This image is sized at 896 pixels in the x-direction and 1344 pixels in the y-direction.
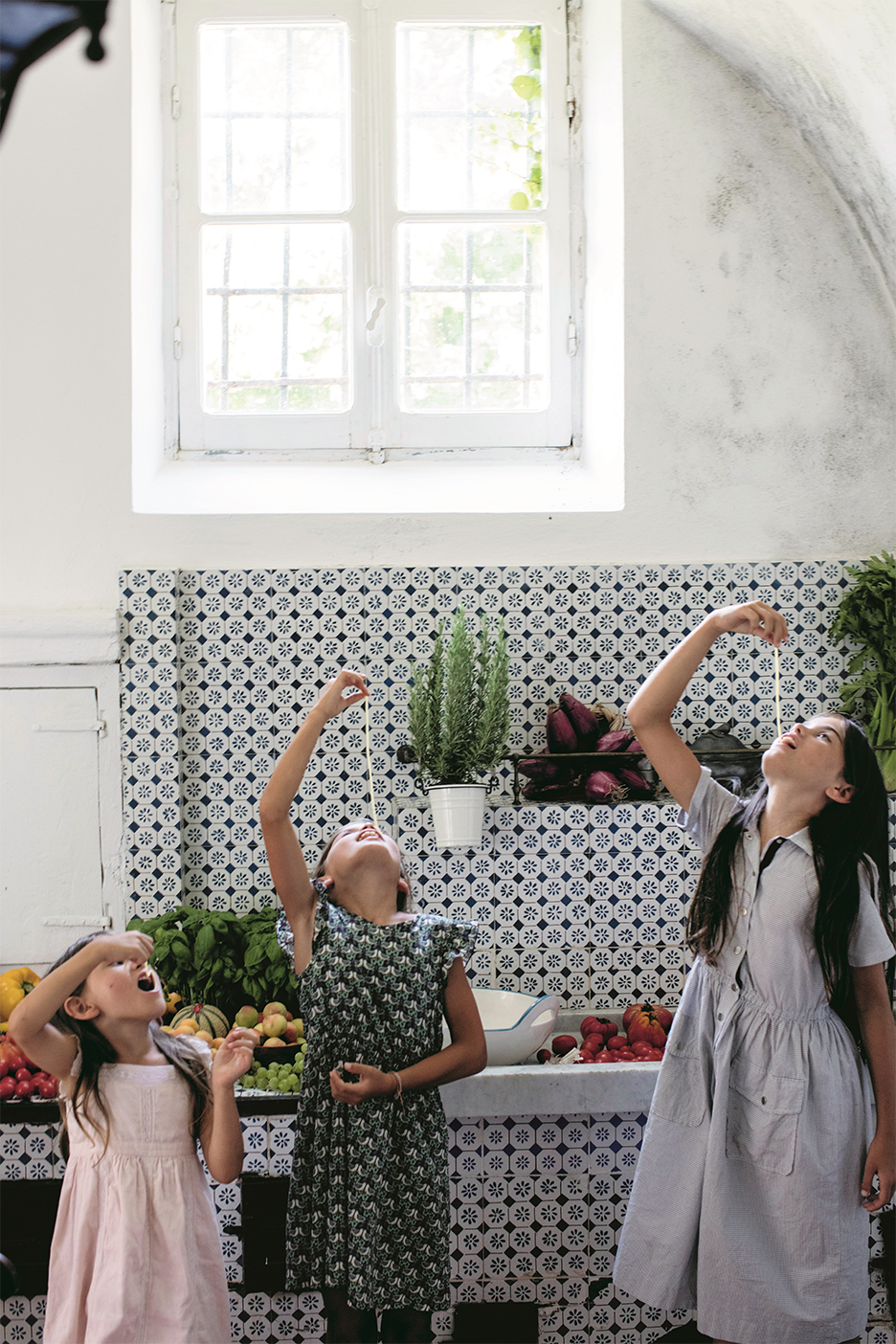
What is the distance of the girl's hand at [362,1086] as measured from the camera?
2125 mm

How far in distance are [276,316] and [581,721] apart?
69.7 inches

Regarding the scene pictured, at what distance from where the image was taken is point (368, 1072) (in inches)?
84.4

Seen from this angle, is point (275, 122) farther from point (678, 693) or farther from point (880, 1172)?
point (880, 1172)

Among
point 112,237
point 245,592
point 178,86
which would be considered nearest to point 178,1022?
point 245,592

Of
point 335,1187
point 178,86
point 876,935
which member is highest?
point 178,86

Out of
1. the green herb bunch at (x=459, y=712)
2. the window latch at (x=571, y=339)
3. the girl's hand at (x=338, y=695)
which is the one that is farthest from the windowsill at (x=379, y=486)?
the girl's hand at (x=338, y=695)

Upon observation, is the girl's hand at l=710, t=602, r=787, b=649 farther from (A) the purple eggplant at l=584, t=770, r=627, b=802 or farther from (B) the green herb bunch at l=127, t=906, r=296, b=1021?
(B) the green herb bunch at l=127, t=906, r=296, b=1021

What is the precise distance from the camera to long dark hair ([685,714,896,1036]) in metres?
2.19

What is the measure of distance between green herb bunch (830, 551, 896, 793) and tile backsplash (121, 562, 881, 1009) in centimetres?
7

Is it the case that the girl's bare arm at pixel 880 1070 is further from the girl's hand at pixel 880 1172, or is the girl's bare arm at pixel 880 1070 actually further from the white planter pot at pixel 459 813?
the white planter pot at pixel 459 813

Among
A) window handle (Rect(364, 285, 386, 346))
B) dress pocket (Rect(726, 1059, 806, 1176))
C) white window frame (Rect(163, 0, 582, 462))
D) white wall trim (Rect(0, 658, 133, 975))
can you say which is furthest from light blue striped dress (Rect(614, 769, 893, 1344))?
window handle (Rect(364, 285, 386, 346))

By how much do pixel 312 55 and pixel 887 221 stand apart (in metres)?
2.00

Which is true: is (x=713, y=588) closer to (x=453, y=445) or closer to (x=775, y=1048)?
(x=453, y=445)

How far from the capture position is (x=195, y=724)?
3537mm
